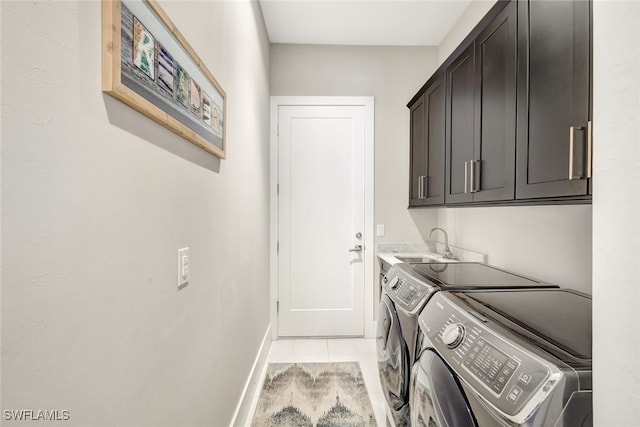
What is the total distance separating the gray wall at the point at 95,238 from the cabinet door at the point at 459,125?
1360 millimetres

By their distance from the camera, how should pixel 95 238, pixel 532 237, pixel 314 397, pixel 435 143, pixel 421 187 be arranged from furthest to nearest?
pixel 421 187 → pixel 435 143 → pixel 314 397 → pixel 532 237 → pixel 95 238

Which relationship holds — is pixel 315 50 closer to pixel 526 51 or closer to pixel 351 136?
pixel 351 136

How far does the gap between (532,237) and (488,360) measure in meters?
1.21

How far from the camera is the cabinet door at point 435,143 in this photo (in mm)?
2074

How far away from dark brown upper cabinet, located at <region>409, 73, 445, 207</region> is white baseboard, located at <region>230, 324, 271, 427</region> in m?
1.74

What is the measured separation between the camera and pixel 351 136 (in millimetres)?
2939

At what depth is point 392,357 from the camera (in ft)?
4.78

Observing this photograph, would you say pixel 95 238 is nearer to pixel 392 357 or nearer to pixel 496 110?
pixel 392 357

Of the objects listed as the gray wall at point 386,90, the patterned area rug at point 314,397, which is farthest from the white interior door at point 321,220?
the patterned area rug at point 314,397

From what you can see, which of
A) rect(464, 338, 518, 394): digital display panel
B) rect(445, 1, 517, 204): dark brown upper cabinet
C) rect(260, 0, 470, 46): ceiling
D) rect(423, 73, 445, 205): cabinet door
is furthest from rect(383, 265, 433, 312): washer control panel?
rect(260, 0, 470, 46): ceiling

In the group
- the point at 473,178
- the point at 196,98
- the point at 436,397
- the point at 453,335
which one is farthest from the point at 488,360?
the point at 196,98

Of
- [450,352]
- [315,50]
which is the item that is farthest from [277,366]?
[315,50]

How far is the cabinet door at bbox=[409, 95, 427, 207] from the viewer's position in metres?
2.49

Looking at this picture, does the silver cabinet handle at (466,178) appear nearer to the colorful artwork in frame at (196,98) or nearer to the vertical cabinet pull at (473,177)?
the vertical cabinet pull at (473,177)
